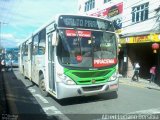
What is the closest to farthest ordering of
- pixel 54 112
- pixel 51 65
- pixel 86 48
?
pixel 54 112
pixel 86 48
pixel 51 65

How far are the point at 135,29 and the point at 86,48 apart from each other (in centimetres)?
1583

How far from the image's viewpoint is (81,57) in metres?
9.91

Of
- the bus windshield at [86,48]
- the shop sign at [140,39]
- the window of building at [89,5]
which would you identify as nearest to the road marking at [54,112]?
the bus windshield at [86,48]


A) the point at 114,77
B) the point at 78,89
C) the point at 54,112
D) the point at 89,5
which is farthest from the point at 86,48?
the point at 89,5

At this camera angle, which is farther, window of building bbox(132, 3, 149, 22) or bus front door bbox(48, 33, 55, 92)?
window of building bbox(132, 3, 149, 22)

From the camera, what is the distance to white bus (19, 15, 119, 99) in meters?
9.80

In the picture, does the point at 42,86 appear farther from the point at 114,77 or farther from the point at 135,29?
the point at 135,29

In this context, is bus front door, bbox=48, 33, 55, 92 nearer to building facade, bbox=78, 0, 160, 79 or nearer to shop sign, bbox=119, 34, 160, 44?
shop sign, bbox=119, 34, 160, 44

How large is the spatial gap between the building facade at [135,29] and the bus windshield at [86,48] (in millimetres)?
10582

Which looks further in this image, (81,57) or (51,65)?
(51,65)

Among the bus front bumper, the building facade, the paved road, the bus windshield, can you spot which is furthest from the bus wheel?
the building facade

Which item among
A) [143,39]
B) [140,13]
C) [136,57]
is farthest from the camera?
[136,57]

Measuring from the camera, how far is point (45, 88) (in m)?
12.1

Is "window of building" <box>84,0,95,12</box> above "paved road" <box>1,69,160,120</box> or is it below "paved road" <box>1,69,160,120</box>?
above
